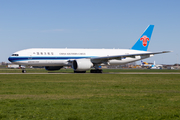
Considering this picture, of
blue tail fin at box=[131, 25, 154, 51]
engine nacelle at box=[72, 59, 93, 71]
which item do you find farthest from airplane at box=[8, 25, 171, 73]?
blue tail fin at box=[131, 25, 154, 51]

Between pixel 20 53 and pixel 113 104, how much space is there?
114ft

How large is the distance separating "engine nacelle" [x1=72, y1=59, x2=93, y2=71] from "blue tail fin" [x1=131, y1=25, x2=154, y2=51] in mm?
13813

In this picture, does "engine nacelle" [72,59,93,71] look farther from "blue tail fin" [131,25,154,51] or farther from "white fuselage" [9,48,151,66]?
"blue tail fin" [131,25,154,51]

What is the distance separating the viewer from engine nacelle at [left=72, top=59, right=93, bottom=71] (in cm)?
4422

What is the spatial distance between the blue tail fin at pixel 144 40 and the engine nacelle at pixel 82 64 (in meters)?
13.8

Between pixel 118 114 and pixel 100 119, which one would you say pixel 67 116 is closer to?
pixel 100 119

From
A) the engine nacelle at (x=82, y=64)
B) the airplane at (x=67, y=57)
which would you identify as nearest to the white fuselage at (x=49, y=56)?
the airplane at (x=67, y=57)

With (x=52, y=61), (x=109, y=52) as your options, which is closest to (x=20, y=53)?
(x=52, y=61)

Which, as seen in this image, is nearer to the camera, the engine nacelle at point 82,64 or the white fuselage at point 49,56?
the white fuselage at point 49,56

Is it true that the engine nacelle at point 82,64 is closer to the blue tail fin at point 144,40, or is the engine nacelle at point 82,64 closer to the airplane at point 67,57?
the airplane at point 67,57

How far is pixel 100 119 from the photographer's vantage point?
8.97m

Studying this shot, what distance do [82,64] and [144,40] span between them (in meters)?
17.4

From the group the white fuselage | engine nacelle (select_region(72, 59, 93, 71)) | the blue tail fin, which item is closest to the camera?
the white fuselage

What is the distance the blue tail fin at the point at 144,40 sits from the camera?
54.6 m
